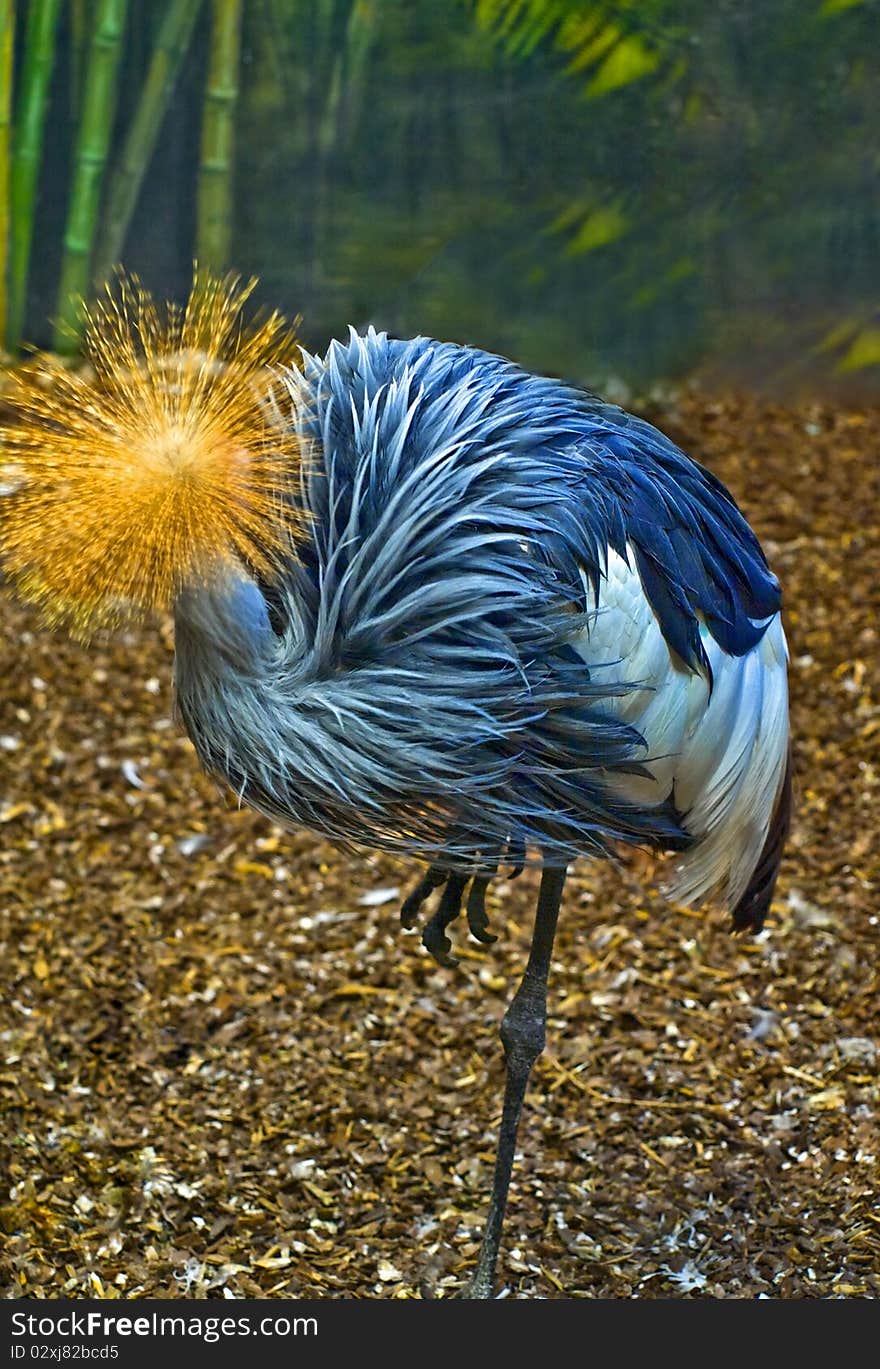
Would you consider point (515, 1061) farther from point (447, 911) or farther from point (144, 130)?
point (144, 130)

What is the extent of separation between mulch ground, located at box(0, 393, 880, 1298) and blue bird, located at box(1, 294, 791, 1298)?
2.08ft

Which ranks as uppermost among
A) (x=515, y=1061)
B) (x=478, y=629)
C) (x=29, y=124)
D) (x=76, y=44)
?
(x=76, y=44)

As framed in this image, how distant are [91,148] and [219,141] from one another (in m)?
0.33

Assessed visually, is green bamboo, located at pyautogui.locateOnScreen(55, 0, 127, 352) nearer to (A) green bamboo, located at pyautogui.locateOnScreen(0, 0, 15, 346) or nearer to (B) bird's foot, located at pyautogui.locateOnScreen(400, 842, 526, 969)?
(A) green bamboo, located at pyautogui.locateOnScreen(0, 0, 15, 346)

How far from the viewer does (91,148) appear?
13.2 feet

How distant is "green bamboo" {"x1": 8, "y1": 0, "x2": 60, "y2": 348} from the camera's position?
155 inches

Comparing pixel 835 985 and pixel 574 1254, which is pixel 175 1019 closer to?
pixel 574 1254

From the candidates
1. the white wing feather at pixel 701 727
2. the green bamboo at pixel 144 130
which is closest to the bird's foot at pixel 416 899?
the white wing feather at pixel 701 727

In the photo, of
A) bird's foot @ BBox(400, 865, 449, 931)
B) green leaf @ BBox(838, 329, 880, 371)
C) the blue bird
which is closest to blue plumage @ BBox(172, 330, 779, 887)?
the blue bird

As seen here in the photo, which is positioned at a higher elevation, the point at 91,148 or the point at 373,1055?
the point at 91,148

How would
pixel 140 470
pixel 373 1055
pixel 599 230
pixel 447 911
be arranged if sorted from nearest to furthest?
pixel 140 470
pixel 447 911
pixel 373 1055
pixel 599 230

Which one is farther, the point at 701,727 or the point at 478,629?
the point at 701,727

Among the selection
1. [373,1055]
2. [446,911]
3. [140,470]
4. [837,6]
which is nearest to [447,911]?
[446,911]

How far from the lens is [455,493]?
1670 mm
